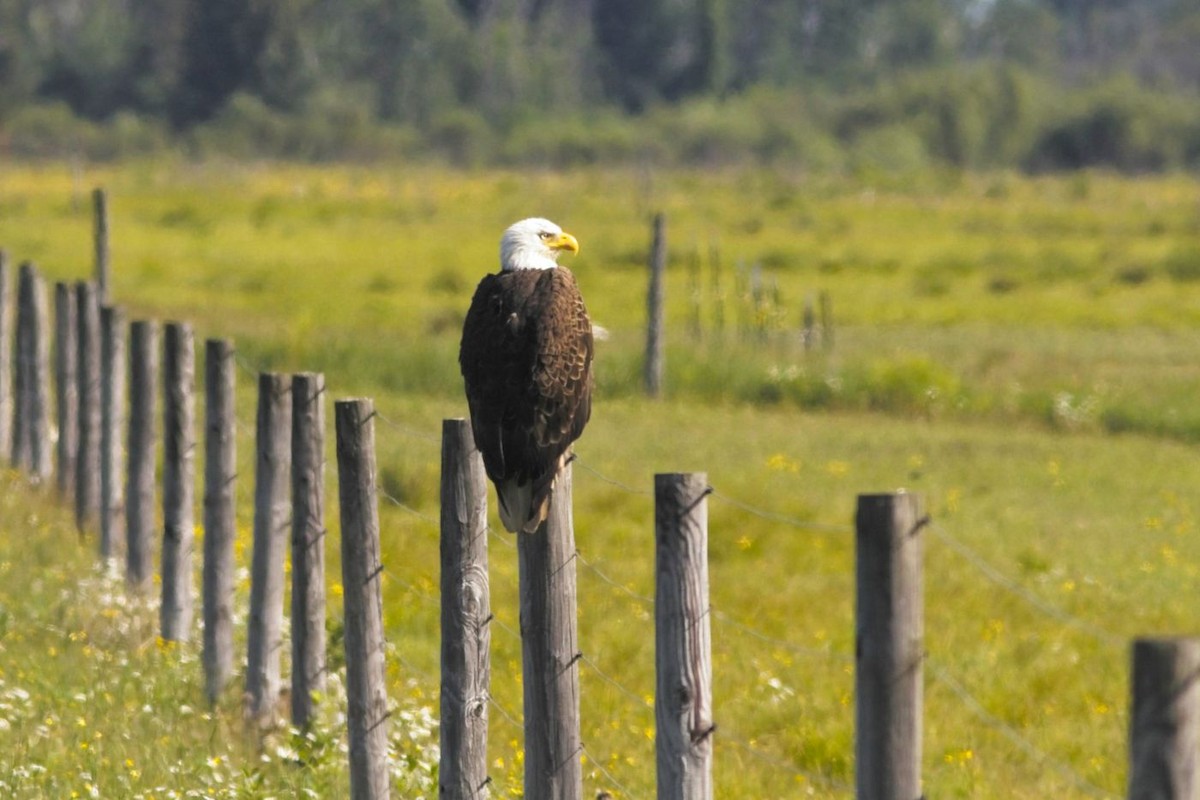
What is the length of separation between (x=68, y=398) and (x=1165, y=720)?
893 cm

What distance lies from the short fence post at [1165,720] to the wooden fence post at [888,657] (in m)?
0.73

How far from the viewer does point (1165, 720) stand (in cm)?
299

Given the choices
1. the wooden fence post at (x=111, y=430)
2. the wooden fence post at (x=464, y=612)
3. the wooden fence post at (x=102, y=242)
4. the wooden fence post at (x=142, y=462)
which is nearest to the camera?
the wooden fence post at (x=464, y=612)

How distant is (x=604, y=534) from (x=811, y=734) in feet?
15.6

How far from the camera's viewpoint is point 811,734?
790 cm

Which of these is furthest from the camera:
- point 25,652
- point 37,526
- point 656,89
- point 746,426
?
point 656,89

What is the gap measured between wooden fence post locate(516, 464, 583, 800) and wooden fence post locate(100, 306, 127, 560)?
4.96 metres

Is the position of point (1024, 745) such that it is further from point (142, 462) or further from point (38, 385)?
point (38, 385)

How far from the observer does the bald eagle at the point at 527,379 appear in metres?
5.32

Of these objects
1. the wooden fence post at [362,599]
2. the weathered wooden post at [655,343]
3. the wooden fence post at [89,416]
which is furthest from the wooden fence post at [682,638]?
the weathered wooden post at [655,343]

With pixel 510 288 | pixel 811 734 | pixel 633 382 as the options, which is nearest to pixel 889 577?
pixel 510 288

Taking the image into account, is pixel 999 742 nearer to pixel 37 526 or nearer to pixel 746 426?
pixel 37 526

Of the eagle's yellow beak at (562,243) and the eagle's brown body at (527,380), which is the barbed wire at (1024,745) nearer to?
the eagle's brown body at (527,380)

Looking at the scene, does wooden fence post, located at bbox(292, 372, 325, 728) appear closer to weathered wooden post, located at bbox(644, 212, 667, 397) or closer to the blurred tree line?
weathered wooden post, located at bbox(644, 212, 667, 397)
